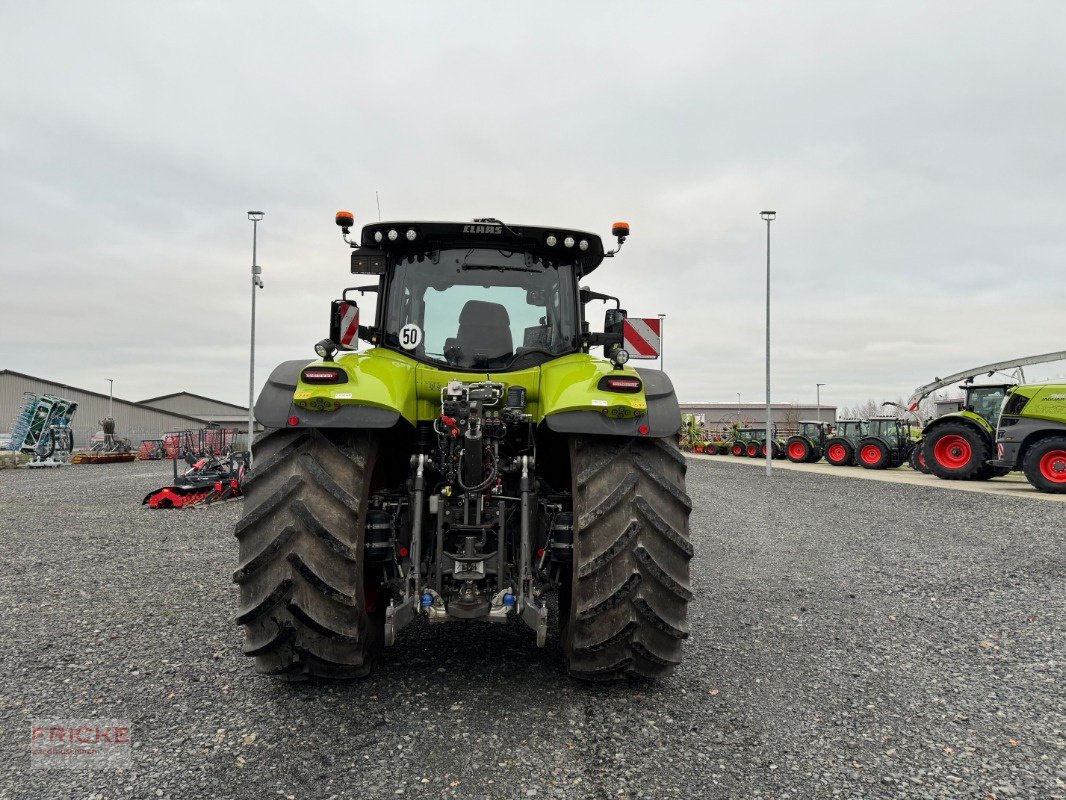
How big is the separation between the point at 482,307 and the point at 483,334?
172 millimetres

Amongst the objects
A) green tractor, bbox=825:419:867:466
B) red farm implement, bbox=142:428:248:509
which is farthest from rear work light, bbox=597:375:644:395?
green tractor, bbox=825:419:867:466

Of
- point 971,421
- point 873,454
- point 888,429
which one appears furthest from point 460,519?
point 888,429

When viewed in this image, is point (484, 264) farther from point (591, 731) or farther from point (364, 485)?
point (591, 731)

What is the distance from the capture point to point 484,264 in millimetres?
4008

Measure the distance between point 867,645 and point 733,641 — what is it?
0.84 meters

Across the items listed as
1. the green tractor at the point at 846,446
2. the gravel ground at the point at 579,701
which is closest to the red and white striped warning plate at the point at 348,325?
the gravel ground at the point at 579,701

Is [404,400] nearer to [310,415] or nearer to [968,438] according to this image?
[310,415]

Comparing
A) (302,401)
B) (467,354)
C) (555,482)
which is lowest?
(555,482)

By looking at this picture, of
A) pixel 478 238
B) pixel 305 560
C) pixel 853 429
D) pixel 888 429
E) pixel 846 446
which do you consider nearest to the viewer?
pixel 305 560

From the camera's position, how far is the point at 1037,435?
1421cm

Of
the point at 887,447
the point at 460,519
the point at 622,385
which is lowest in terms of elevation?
the point at 887,447

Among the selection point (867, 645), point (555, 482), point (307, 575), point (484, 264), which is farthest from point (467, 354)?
Result: point (867, 645)

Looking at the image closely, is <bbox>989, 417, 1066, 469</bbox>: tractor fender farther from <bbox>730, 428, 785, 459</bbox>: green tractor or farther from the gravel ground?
<bbox>730, 428, 785, 459</bbox>: green tractor

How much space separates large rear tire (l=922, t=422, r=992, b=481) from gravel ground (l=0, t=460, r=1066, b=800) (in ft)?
37.7
